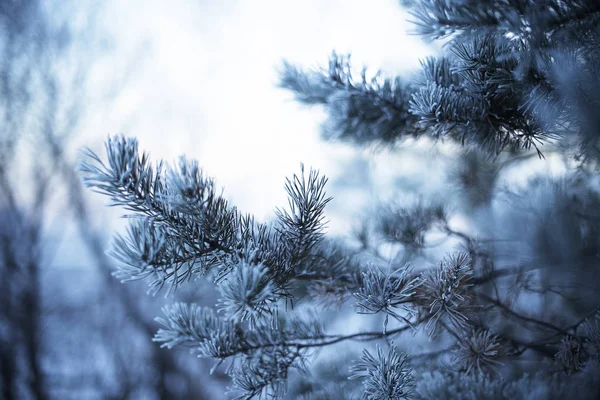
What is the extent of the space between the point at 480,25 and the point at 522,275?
13.3 inches

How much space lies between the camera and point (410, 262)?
0.35 m

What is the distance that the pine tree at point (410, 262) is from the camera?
0.26m

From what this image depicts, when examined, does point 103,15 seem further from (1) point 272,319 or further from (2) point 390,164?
(1) point 272,319

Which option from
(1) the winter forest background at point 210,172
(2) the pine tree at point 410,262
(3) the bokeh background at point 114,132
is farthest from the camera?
(3) the bokeh background at point 114,132

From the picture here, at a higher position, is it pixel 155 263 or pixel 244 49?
pixel 244 49

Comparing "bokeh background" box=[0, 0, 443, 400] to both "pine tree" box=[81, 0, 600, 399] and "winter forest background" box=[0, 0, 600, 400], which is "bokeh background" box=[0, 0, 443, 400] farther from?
"pine tree" box=[81, 0, 600, 399]

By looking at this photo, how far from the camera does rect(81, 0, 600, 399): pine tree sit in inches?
10.2

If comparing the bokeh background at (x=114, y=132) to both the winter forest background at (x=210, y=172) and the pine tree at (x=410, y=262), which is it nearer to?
the winter forest background at (x=210, y=172)

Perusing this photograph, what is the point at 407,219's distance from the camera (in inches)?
22.0

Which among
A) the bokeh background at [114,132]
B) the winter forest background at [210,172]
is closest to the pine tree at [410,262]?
the winter forest background at [210,172]

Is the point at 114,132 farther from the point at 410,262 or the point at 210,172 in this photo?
the point at 410,262

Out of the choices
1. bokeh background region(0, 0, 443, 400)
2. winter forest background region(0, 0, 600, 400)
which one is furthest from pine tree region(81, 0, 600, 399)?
bokeh background region(0, 0, 443, 400)

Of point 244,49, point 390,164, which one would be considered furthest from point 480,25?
point 244,49

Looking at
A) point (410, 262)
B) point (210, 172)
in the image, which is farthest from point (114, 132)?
point (410, 262)
